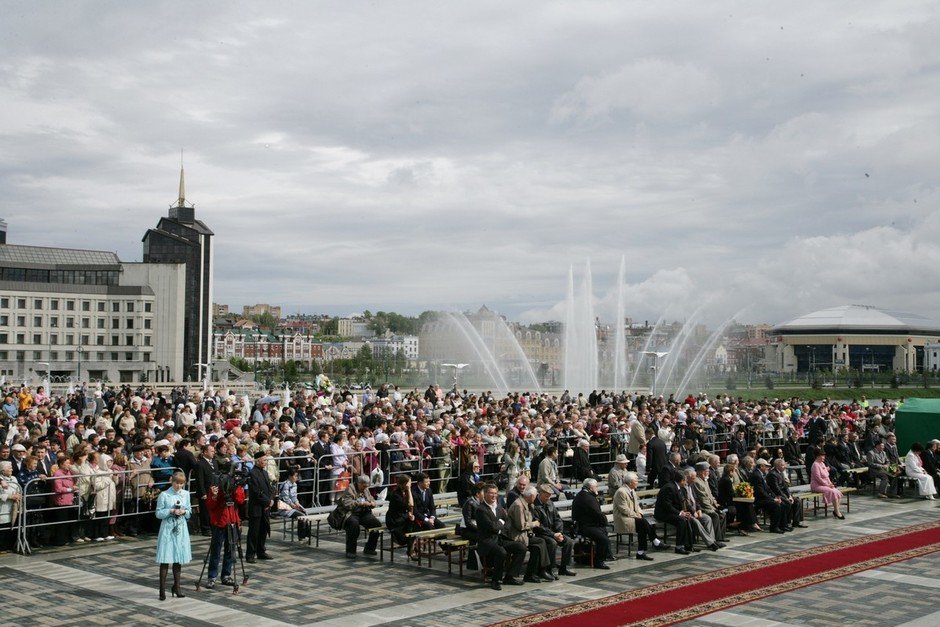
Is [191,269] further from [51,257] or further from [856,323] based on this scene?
[856,323]

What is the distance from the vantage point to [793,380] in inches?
3602

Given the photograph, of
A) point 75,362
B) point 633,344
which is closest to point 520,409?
point 633,344

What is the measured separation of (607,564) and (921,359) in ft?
546

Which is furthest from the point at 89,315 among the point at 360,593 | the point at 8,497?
the point at 360,593

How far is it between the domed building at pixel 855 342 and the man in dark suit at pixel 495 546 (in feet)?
503

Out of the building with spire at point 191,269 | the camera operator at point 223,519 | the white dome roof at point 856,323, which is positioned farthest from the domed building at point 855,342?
the camera operator at point 223,519

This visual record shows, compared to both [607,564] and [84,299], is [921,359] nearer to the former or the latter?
[84,299]

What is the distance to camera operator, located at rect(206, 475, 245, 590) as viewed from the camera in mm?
12602

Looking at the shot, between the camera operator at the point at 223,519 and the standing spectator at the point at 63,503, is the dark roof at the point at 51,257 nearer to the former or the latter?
the standing spectator at the point at 63,503

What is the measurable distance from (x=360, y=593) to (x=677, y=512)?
6.06m

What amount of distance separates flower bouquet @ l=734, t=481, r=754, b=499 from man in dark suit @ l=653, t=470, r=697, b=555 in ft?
6.57

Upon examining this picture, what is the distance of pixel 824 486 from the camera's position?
20.3m

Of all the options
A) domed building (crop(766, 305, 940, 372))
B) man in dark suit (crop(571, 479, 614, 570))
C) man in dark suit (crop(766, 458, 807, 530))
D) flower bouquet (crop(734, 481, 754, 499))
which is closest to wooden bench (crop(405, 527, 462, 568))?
man in dark suit (crop(571, 479, 614, 570))

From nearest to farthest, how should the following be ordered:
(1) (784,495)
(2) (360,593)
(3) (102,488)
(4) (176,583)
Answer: (4) (176,583) → (2) (360,593) → (3) (102,488) → (1) (784,495)
